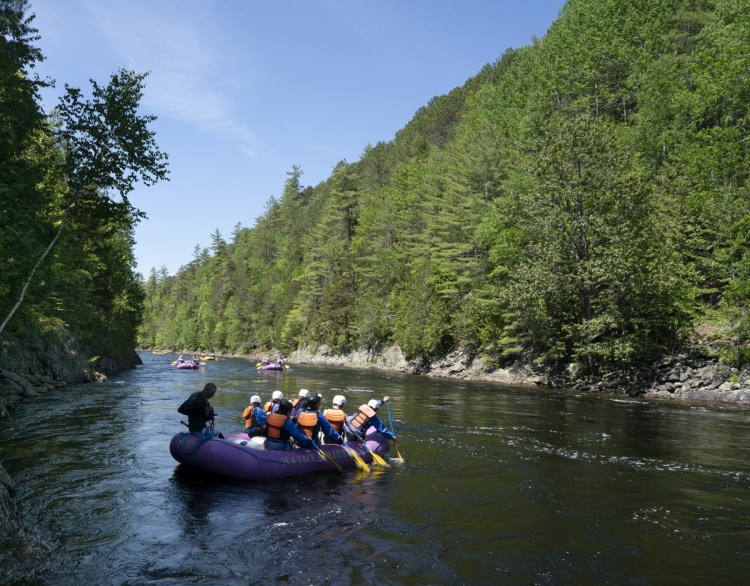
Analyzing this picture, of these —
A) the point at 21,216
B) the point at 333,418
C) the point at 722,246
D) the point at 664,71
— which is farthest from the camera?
the point at 664,71

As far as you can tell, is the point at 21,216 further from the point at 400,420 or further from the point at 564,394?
the point at 564,394

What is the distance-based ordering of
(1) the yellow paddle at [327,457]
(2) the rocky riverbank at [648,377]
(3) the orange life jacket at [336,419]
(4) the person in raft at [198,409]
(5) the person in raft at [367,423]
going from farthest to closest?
(2) the rocky riverbank at [648,377]
(5) the person in raft at [367,423]
(3) the orange life jacket at [336,419]
(1) the yellow paddle at [327,457]
(4) the person in raft at [198,409]

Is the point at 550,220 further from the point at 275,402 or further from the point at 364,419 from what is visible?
the point at 275,402

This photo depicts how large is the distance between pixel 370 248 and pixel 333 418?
47465mm

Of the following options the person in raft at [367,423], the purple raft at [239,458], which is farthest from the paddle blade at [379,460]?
the purple raft at [239,458]

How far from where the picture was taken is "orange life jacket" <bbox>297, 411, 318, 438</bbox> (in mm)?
11234

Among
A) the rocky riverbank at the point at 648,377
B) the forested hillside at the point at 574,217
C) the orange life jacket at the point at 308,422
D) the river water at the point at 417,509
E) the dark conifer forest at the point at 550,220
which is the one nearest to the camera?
the river water at the point at 417,509

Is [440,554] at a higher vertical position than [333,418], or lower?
lower

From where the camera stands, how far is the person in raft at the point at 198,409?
10.3 m

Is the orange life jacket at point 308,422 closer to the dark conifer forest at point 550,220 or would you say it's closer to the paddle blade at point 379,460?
the paddle blade at point 379,460

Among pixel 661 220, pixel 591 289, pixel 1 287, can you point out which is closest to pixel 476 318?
pixel 591 289

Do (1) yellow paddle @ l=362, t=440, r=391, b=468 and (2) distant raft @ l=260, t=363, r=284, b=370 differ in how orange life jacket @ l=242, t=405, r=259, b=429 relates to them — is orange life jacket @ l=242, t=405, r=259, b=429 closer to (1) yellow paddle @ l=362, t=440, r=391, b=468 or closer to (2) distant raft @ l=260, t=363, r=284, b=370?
(1) yellow paddle @ l=362, t=440, r=391, b=468

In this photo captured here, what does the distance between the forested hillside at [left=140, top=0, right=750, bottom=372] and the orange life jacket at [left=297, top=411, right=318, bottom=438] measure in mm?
17735

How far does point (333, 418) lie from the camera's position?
474 inches
